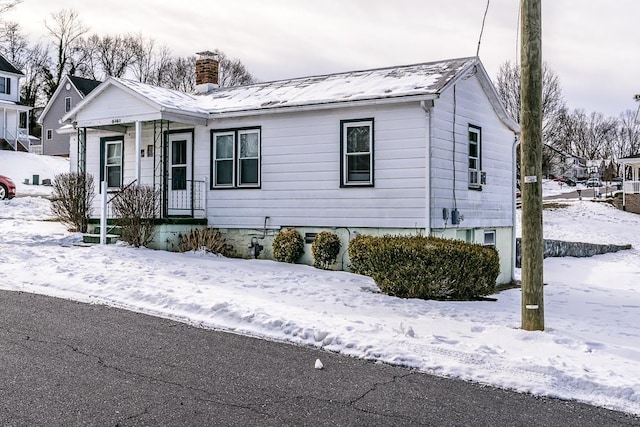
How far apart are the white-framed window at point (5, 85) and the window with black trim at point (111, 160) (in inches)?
1238

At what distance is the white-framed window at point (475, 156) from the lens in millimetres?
14320

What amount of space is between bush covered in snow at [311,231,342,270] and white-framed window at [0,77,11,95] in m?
38.6

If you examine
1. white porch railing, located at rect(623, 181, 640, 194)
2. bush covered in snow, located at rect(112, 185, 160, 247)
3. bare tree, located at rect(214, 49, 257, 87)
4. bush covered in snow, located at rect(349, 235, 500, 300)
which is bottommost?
bush covered in snow, located at rect(349, 235, 500, 300)

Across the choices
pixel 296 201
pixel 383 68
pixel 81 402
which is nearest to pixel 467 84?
pixel 383 68

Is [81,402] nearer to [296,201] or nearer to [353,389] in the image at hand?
[353,389]

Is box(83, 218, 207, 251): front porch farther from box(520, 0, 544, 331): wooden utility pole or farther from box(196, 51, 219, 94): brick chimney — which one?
box(520, 0, 544, 331): wooden utility pole

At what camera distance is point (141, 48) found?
60188mm

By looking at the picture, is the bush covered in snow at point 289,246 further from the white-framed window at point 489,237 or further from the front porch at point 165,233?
the white-framed window at point 489,237

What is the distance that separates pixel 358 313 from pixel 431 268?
1800 mm

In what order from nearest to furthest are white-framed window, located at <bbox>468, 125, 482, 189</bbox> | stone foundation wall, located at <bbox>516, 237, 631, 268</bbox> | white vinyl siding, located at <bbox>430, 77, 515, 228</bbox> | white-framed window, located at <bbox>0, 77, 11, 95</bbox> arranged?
white vinyl siding, located at <bbox>430, 77, 515, 228</bbox>, white-framed window, located at <bbox>468, 125, 482, 189</bbox>, stone foundation wall, located at <bbox>516, 237, 631, 268</bbox>, white-framed window, located at <bbox>0, 77, 11, 95</bbox>

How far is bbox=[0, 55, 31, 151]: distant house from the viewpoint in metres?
41.8

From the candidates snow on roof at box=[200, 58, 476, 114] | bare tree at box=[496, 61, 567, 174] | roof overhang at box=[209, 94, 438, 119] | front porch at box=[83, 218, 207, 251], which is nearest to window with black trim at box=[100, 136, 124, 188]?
front porch at box=[83, 218, 207, 251]

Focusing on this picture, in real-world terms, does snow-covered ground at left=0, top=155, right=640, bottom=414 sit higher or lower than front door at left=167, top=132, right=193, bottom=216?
lower

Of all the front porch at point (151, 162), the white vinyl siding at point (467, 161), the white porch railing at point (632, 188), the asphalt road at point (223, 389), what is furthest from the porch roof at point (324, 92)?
the white porch railing at point (632, 188)
